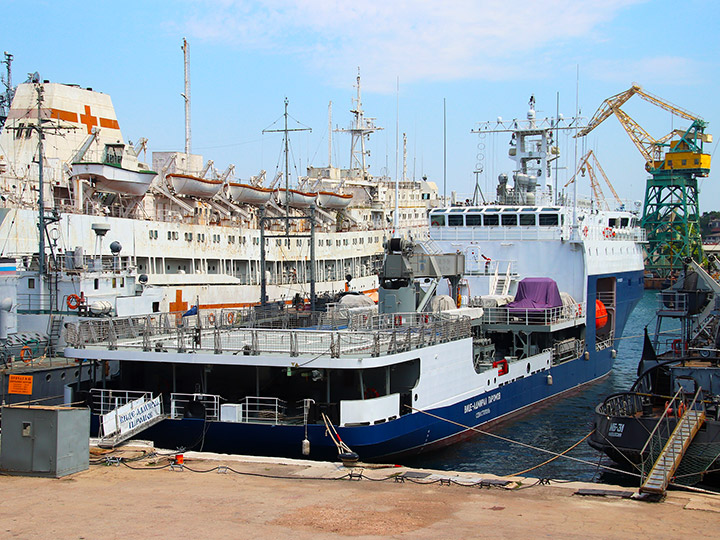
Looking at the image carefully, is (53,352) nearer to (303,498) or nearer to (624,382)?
(303,498)

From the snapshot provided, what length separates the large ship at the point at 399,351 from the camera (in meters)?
16.9

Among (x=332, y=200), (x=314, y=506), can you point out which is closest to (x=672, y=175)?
(x=332, y=200)

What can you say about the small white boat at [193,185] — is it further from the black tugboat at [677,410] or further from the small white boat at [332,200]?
the black tugboat at [677,410]

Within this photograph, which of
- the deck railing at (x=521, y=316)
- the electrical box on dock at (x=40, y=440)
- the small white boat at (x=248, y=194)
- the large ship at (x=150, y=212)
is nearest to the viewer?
the electrical box on dock at (x=40, y=440)

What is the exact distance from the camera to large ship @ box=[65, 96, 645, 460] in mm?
16938

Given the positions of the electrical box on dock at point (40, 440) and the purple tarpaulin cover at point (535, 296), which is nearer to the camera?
the electrical box on dock at point (40, 440)

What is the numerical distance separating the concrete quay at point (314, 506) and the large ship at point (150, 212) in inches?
517

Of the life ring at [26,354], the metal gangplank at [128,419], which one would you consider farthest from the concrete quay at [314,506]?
the life ring at [26,354]

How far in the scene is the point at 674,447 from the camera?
15.6 metres

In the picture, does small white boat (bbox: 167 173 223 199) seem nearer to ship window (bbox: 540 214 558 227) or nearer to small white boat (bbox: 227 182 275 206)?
small white boat (bbox: 227 182 275 206)

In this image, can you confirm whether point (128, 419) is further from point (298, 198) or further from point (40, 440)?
point (298, 198)

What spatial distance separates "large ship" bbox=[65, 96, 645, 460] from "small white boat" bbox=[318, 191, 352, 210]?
22.1 meters

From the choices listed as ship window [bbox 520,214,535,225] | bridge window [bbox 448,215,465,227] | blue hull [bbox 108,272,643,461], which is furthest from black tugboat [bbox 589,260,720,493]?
bridge window [bbox 448,215,465,227]

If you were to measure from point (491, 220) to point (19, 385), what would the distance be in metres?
19.2
